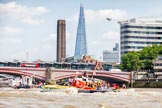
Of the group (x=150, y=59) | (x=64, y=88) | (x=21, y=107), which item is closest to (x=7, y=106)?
(x=21, y=107)

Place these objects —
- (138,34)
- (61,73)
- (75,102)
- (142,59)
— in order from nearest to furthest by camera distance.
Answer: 1. (75,102)
2. (61,73)
3. (142,59)
4. (138,34)

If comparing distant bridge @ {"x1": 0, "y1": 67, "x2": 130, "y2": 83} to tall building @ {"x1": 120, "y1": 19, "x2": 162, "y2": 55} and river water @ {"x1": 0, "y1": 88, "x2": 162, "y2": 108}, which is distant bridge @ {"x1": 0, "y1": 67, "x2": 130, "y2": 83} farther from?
river water @ {"x1": 0, "y1": 88, "x2": 162, "y2": 108}

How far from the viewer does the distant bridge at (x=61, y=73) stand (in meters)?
123

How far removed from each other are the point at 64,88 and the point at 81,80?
10.0 metres

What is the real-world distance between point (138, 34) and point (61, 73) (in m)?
65.8

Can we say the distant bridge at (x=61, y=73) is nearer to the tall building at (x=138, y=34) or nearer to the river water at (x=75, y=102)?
the tall building at (x=138, y=34)

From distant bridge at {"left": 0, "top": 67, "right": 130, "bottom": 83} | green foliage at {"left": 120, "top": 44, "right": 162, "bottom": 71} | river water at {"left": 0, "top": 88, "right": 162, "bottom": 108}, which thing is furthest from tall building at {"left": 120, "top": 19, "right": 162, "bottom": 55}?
river water at {"left": 0, "top": 88, "right": 162, "bottom": 108}

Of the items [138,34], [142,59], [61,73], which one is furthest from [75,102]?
[138,34]

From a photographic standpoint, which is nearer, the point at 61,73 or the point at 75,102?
the point at 75,102

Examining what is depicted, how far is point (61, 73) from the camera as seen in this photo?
130375 mm

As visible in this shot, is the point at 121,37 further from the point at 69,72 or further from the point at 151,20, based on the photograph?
the point at 69,72

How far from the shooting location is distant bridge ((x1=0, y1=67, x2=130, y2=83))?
123 meters

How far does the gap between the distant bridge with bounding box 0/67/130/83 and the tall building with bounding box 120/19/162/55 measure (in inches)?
1936

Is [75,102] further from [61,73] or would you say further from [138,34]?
[138,34]
